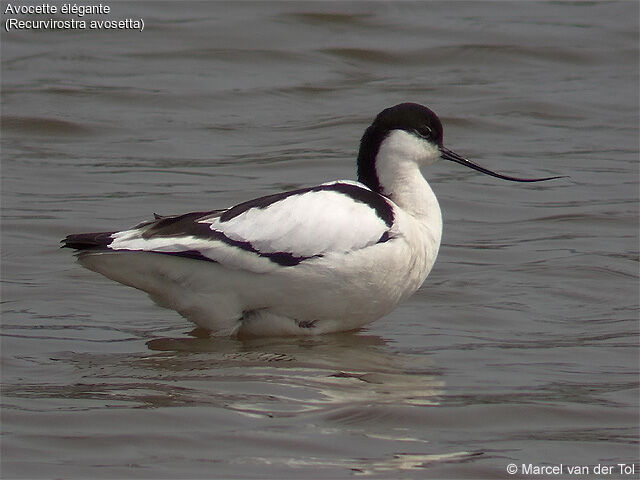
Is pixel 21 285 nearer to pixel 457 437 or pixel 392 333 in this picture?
pixel 392 333

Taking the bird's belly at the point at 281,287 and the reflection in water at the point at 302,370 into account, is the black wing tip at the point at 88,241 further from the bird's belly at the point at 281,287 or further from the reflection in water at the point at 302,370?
the reflection in water at the point at 302,370

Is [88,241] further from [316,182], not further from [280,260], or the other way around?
[316,182]

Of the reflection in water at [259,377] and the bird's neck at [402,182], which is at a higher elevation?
the bird's neck at [402,182]

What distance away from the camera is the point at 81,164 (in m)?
11.0

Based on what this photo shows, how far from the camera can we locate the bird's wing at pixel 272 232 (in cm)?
682

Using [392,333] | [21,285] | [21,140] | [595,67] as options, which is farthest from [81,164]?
[595,67]

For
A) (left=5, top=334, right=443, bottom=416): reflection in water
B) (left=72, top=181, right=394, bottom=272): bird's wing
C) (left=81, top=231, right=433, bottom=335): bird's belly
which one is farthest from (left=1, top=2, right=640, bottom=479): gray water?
(left=72, top=181, right=394, bottom=272): bird's wing

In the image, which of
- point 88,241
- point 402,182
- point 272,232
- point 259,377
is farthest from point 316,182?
point 259,377

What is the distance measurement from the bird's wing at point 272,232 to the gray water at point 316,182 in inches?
21.1

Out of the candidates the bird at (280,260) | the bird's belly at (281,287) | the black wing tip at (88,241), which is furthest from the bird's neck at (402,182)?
the black wing tip at (88,241)

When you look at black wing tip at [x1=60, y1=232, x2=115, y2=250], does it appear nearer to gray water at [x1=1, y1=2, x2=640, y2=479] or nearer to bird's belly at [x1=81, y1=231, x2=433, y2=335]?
bird's belly at [x1=81, y1=231, x2=433, y2=335]

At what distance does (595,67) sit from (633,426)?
27.8 feet

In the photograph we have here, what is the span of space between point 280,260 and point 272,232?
0.15 m

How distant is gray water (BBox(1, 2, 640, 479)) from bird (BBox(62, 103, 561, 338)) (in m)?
0.20
